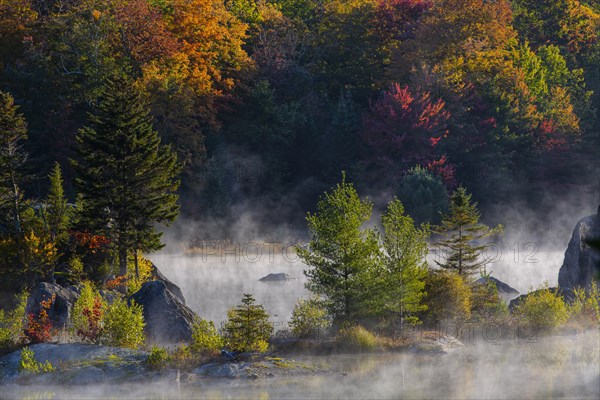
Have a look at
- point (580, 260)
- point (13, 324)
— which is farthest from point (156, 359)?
point (580, 260)

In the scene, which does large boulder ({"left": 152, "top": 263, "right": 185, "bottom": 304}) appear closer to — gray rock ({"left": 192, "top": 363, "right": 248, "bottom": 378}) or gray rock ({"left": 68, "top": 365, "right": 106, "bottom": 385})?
gray rock ({"left": 192, "top": 363, "right": 248, "bottom": 378})

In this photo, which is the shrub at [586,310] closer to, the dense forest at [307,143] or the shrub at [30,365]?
the dense forest at [307,143]

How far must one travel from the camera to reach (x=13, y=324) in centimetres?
4616

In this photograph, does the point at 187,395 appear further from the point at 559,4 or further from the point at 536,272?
the point at 559,4

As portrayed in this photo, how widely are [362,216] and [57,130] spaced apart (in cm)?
3895

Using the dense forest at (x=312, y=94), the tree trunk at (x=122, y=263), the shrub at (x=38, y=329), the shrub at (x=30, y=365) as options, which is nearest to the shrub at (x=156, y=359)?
the shrub at (x=30, y=365)

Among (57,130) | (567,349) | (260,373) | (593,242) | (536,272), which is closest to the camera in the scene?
(593,242)

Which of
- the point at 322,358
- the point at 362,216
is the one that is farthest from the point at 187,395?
the point at 362,216

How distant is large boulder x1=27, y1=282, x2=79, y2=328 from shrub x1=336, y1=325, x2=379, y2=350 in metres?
11.4

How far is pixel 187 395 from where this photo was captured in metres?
Answer: 39.2

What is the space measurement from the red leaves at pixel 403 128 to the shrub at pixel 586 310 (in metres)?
37.0

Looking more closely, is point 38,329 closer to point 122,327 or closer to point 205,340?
point 122,327

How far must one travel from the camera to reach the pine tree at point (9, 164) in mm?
51562

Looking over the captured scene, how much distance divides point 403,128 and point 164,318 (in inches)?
1764
